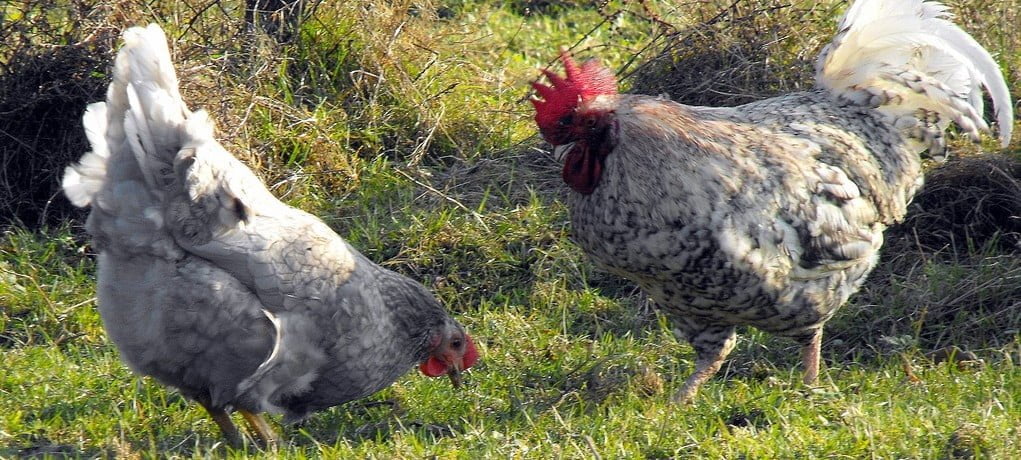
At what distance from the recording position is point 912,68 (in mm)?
5656

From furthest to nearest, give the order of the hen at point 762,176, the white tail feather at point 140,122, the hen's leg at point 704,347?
the hen's leg at point 704,347 < the hen at point 762,176 < the white tail feather at point 140,122

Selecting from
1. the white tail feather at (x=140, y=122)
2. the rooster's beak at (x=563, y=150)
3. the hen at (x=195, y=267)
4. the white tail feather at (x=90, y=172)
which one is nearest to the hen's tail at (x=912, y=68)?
the rooster's beak at (x=563, y=150)

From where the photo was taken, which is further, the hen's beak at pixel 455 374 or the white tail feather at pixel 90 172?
the hen's beak at pixel 455 374

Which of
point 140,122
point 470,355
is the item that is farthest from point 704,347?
point 140,122

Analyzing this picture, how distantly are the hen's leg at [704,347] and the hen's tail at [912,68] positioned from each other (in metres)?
1.42

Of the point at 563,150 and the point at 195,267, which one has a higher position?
the point at 563,150

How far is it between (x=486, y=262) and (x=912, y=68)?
2.55m

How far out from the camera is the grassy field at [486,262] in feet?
15.7

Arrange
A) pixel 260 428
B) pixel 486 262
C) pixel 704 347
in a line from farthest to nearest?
pixel 486 262 < pixel 704 347 < pixel 260 428

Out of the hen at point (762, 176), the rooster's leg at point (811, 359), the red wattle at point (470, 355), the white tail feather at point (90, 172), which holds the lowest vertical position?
the rooster's leg at point (811, 359)

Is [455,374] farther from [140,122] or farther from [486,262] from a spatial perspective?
[140,122]

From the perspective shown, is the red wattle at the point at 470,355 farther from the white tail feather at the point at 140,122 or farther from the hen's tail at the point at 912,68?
the hen's tail at the point at 912,68

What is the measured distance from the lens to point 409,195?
23.2 ft

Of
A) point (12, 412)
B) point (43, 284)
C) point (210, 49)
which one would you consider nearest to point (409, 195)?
point (210, 49)
